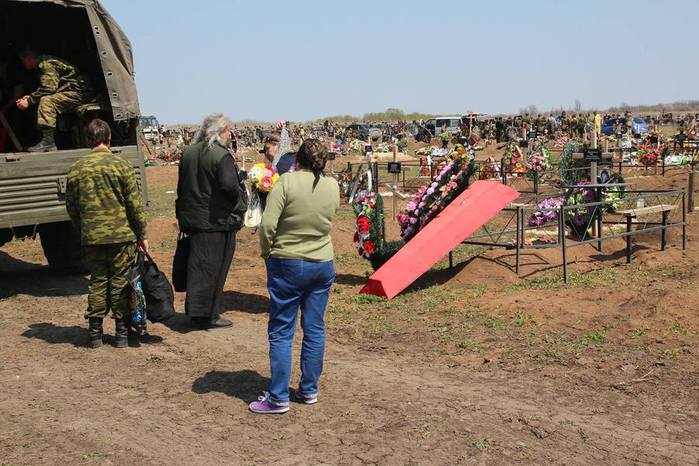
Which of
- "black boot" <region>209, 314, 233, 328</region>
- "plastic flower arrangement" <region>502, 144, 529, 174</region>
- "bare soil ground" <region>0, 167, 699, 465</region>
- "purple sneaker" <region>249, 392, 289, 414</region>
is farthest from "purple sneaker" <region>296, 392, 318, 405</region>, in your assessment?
"plastic flower arrangement" <region>502, 144, 529, 174</region>

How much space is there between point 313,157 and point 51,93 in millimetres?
4873

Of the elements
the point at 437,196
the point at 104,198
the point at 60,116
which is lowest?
the point at 437,196

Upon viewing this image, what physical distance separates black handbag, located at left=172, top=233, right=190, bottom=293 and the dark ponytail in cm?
251

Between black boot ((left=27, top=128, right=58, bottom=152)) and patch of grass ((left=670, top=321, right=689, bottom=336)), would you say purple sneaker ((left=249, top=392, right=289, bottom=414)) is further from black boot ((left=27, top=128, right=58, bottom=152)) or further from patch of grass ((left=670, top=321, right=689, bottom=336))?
black boot ((left=27, top=128, right=58, bottom=152))

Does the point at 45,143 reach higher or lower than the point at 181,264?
higher

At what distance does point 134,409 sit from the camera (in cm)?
537

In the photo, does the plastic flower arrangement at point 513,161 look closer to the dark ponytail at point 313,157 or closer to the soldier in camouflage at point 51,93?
the soldier in camouflage at point 51,93

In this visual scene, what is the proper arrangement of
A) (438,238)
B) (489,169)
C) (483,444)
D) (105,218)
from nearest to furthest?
(483,444) < (105,218) < (438,238) < (489,169)

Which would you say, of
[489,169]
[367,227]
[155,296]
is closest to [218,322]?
[155,296]

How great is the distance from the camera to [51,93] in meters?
8.82

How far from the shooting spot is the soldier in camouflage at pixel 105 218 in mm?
6590

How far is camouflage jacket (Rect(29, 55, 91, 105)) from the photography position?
28.9 feet

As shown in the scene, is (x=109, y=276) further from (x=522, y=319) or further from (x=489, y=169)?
(x=489, y=169)

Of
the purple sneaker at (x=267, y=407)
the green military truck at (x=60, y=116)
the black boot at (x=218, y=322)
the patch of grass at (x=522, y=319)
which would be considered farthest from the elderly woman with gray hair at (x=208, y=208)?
the patch of grass at (x=522, y=319)
